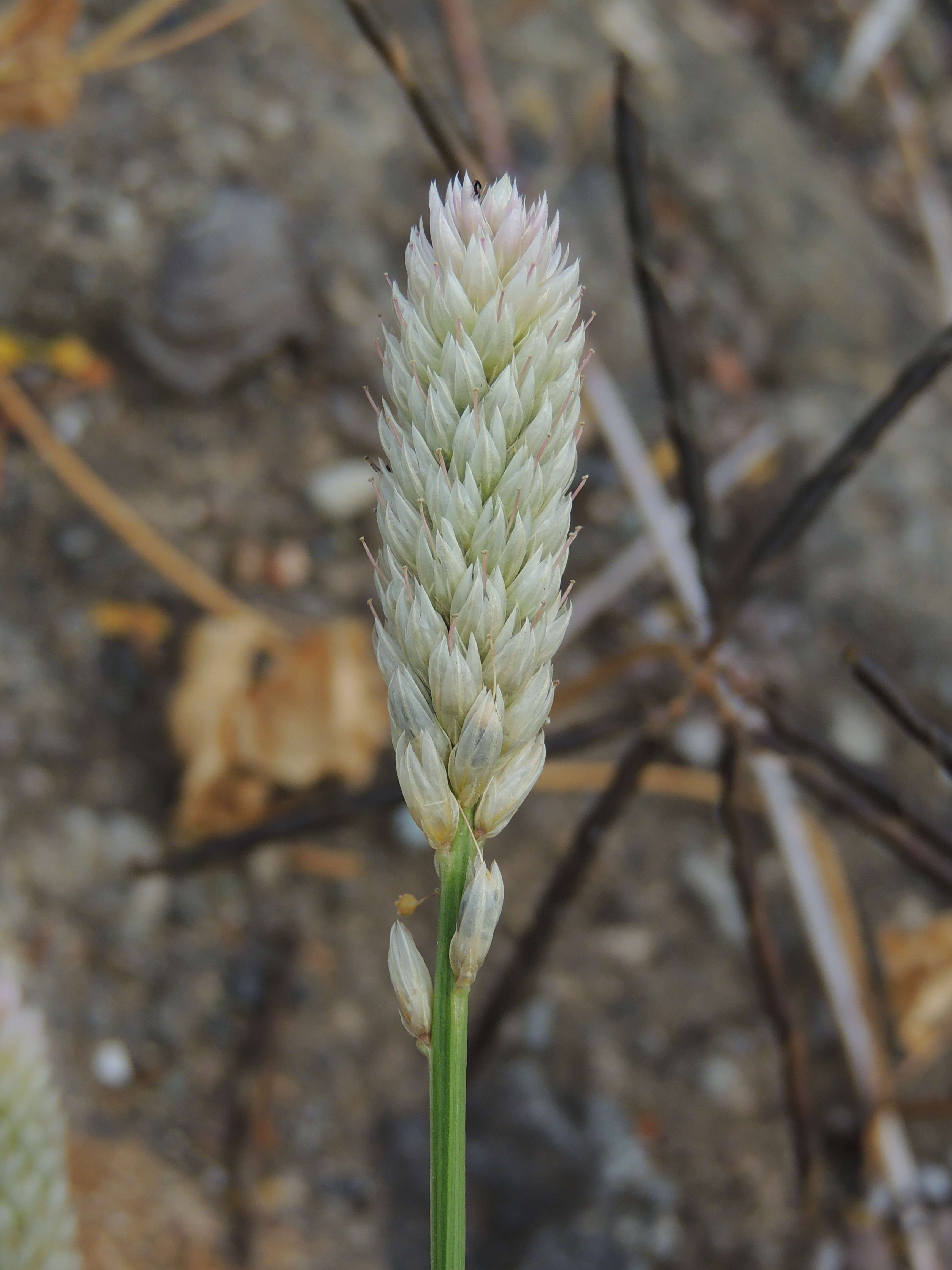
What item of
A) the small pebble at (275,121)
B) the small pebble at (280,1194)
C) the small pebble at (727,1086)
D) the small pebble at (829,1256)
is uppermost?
the small pebble at (275,121)

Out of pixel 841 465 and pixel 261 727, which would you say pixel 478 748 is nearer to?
pixel 841 465

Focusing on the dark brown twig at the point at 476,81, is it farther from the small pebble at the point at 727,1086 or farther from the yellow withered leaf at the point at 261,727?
the small pebble at the point at 727,1086

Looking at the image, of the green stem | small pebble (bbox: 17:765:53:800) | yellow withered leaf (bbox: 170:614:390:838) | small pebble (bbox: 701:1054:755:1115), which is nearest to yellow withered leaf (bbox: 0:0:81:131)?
yellow withered leaf (bbox: 170:614:390:838)

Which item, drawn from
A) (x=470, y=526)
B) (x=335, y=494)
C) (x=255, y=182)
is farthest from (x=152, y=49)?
(x=470, y=526)

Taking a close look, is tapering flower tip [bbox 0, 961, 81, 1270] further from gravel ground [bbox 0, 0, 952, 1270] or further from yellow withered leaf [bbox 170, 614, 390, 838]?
yellow withered leaf [bbox 170, 614, 390, 838]

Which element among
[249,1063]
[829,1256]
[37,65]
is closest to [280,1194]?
[249,1063]

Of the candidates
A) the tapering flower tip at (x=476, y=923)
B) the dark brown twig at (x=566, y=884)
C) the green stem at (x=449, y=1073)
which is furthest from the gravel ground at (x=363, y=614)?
the tapering flower tip at (x=476, y=923)

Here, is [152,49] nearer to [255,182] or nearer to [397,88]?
[255,182]
